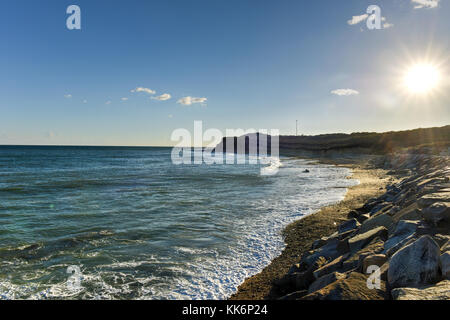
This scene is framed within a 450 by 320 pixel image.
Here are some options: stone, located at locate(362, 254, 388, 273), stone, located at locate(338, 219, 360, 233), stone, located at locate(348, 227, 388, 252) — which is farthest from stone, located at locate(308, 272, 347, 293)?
stone, located at locate(338, 219, 360, 233)

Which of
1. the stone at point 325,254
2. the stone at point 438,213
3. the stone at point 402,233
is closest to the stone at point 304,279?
the stone at point 325,254

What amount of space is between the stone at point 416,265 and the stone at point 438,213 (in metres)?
1.79

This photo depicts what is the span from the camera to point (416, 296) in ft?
11.6

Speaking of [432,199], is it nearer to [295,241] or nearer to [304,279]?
[304,279]

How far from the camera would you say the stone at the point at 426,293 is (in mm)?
3432

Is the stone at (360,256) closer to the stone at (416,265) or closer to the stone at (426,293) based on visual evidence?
the stone at (416,265)

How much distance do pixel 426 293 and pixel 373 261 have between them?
1291mm

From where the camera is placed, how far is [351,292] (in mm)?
3998

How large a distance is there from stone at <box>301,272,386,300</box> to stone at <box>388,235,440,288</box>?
10.9 inches

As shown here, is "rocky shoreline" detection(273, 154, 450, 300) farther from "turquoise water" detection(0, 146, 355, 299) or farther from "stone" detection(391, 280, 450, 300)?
"turquoise water" detection(0, 146, 355, 299)

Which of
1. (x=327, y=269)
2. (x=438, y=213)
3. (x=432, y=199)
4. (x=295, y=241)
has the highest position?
(x=432, y=199)

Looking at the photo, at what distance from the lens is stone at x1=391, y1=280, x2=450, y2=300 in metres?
3.43

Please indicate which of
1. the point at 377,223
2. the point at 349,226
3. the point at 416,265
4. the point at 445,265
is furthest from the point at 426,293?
the point at 349,226
